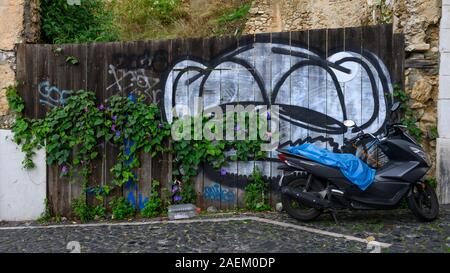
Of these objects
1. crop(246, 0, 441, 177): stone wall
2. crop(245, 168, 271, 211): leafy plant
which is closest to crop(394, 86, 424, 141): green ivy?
crop(246, 0, 441, 177): stone wall

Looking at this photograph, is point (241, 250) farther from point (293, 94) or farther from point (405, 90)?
point (405, 90)

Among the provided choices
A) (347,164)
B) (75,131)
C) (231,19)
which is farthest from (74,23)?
(231,19)

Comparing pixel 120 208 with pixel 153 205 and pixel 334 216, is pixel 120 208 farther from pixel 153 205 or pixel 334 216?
pixel 334 216

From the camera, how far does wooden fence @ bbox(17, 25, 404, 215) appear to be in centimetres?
548

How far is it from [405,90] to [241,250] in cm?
281

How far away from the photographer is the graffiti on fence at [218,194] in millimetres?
5715

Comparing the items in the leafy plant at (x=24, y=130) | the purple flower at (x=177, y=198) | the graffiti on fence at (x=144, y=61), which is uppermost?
the graffiti on fence at (x=144, y=61)

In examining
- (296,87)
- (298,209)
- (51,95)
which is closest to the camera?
(298,209)

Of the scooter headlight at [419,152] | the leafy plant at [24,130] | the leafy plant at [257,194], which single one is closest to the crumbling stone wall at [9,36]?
the leafy plant at [24,130]

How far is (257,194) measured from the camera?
563cm

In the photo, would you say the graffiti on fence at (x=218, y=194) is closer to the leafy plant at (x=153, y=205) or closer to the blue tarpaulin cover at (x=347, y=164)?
the leafy plant at (x=153, y=205)

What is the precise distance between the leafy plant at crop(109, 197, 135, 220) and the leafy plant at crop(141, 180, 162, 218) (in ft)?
0.53

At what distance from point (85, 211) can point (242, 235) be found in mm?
2160

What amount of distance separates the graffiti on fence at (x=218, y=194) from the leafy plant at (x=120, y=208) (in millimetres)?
930
